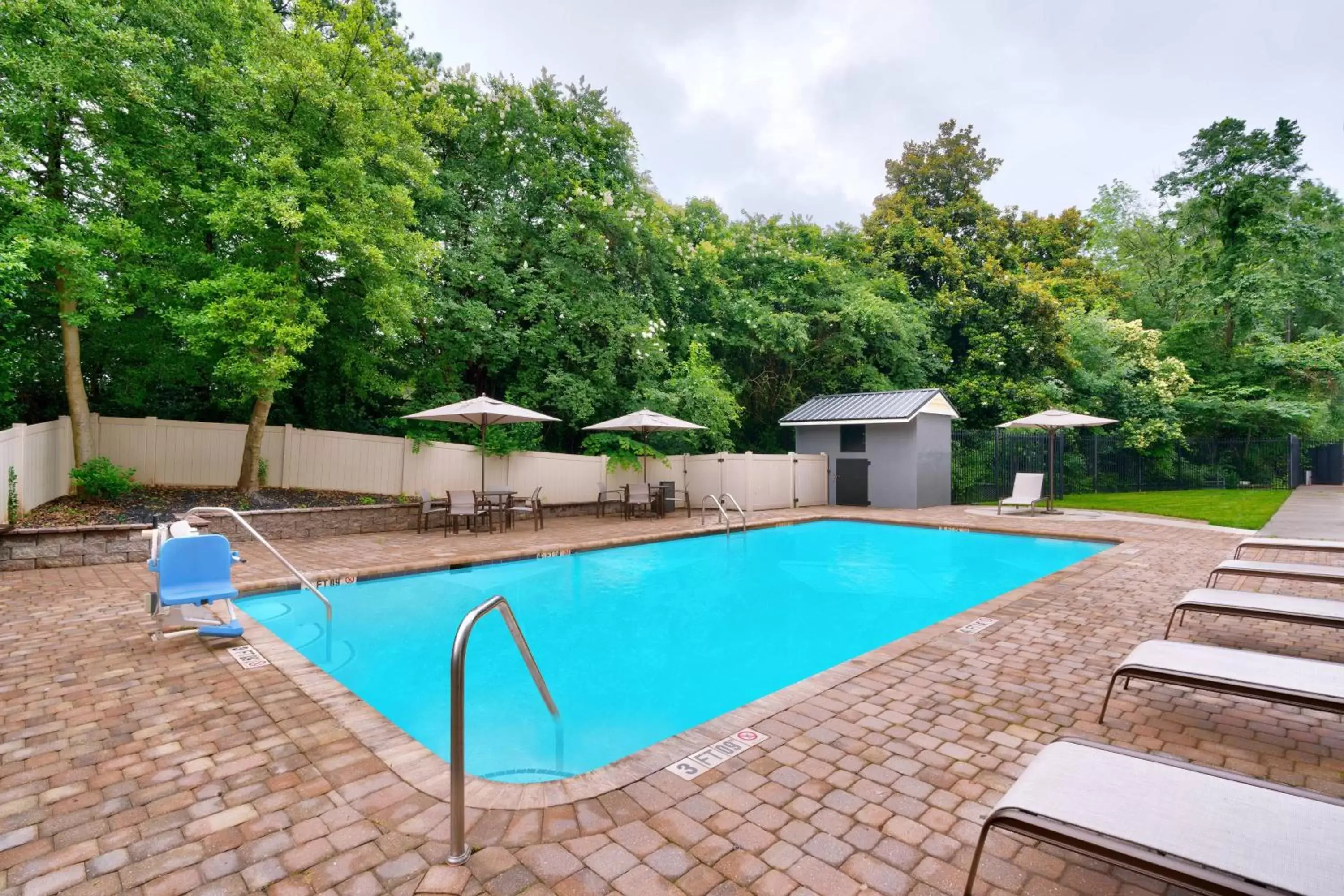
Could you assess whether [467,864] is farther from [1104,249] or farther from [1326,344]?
[1104,249]

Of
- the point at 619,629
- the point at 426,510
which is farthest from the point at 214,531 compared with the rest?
the point at 619,629

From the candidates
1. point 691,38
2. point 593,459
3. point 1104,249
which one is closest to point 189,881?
point 593,459

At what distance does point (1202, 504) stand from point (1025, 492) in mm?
5463

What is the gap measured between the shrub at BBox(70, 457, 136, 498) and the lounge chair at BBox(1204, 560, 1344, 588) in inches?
526

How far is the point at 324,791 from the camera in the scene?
2.49 m

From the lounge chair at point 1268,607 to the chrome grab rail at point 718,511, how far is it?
6.77 meters

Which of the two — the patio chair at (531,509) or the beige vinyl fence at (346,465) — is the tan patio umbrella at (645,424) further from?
the patio chair at (531,509)

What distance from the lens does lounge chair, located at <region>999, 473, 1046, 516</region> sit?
44.1 ft

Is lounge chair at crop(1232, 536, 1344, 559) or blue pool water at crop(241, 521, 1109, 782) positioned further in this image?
lounge chair at crop(1232, 536, 1344, 559)

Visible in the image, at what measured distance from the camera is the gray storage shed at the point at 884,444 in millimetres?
15328

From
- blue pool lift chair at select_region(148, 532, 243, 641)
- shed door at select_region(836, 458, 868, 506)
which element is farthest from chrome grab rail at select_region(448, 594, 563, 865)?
shed door at select_region(836, 458, 868, 506)

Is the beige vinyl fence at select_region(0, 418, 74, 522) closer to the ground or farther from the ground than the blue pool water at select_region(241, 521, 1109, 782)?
farther from the ground

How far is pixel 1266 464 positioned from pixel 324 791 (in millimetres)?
29000

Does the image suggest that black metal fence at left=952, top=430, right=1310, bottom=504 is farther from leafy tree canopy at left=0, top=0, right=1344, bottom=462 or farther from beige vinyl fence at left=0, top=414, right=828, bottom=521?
beige vinyl fence at left=0, top=414, right=828, bottom=521
